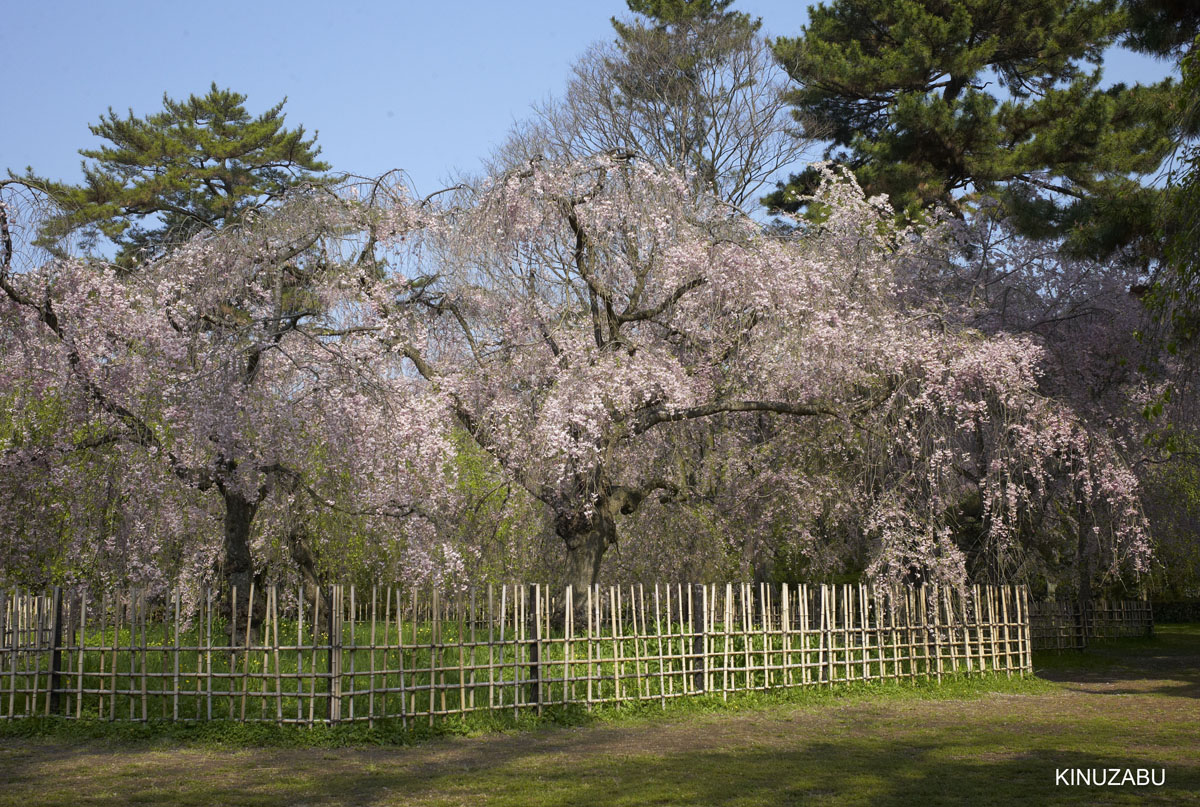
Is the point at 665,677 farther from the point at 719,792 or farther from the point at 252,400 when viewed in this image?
the point at 252,400

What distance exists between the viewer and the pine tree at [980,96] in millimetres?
17766

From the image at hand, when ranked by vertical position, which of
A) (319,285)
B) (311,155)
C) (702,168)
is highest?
(311,155)

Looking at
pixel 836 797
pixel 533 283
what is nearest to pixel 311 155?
pixel 533 283

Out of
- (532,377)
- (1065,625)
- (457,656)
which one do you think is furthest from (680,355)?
(1065,625)

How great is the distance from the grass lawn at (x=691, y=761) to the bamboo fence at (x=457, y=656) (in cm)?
39

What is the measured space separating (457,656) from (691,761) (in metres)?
3.27

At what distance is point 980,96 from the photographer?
59.6ft

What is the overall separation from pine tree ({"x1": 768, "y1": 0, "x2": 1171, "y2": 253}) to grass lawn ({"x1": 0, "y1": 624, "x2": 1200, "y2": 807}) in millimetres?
9808

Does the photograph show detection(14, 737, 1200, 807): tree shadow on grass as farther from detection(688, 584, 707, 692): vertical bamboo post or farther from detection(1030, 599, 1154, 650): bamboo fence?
detection(1030, 599, 1154, 650): bamboo fence

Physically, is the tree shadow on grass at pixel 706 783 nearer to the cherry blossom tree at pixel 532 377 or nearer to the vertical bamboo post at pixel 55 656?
the vertical bamboo post at pixel 55 656

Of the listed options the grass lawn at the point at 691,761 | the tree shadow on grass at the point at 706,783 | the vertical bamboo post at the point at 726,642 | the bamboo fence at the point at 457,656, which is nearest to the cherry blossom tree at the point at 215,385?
the bamboo fence at the point at 457,656

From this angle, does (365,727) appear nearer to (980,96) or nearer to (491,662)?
(491,662)

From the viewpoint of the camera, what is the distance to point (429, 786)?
286 inches

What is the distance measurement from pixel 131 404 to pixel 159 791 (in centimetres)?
535
